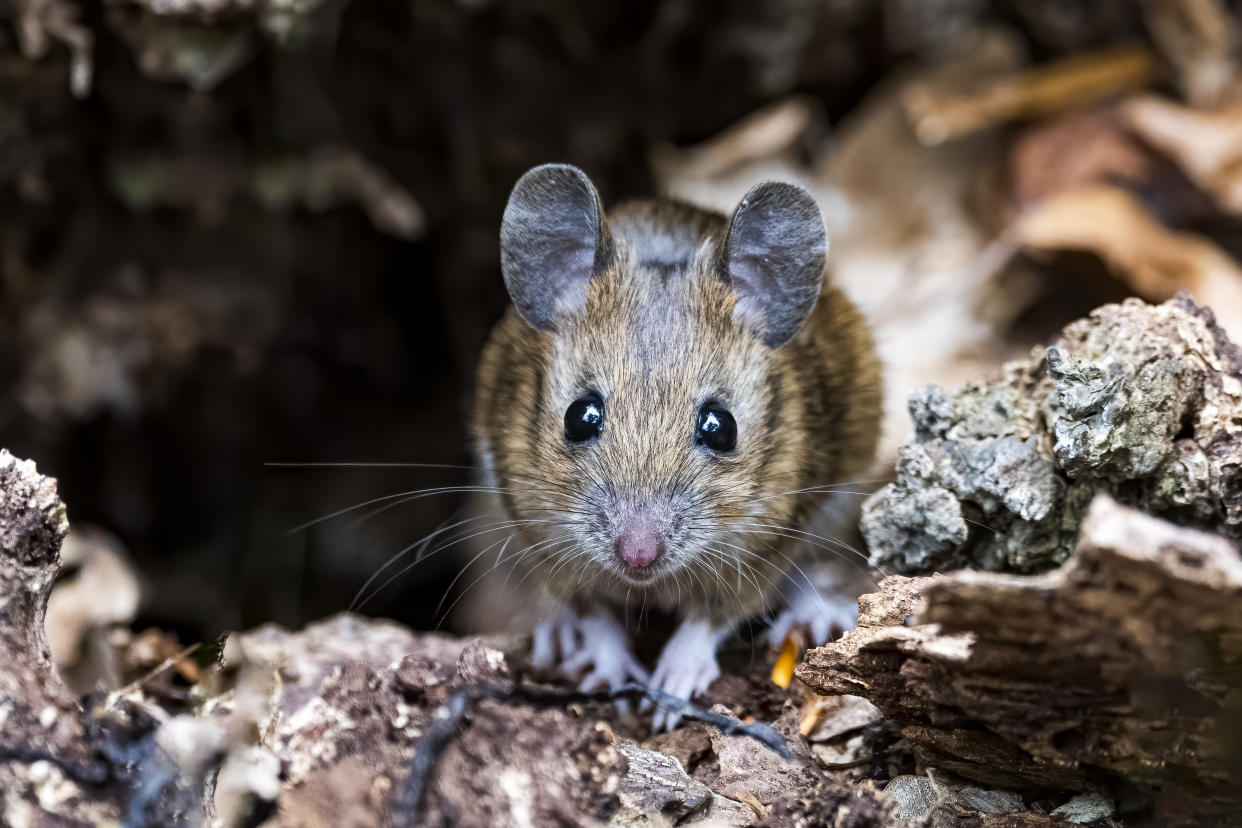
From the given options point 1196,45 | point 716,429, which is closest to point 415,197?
point 716,429

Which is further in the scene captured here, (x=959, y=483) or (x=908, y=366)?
(x=908, y=366)

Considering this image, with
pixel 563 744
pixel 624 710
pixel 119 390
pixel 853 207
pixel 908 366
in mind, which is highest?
pixel 853 207

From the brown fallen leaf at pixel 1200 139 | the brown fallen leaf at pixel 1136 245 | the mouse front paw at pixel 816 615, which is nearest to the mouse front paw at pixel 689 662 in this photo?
the mouse front paw at pixel 816 615

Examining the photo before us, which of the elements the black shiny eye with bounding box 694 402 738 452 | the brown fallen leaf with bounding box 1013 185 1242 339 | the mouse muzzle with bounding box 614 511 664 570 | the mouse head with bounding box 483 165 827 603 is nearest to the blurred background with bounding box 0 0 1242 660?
the brown fallen leaf with bounding box 1013 185 1242 339

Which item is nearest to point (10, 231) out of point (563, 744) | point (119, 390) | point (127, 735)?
point (119, 390)

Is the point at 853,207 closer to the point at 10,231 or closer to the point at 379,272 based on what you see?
the point at 379,272

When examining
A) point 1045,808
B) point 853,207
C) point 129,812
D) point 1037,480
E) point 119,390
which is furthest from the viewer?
point 853,207

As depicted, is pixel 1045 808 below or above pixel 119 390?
below
